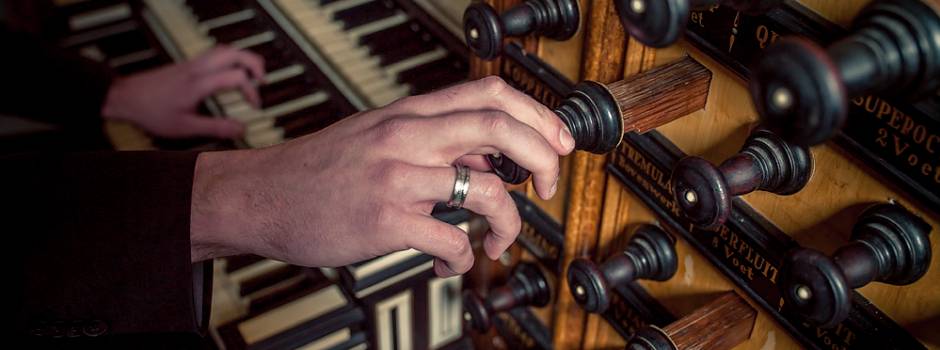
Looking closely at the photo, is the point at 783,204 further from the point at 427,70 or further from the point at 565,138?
the point at 427,70

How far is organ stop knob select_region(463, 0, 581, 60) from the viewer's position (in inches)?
42.0

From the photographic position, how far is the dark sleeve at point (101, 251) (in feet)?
3.86

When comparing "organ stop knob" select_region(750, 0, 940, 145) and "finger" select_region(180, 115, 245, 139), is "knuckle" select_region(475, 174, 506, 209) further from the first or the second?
"finger" select_region(180, 115, 245, 139)

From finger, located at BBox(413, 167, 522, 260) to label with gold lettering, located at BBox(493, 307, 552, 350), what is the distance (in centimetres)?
64

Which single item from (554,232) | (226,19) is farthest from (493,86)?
(226,19)

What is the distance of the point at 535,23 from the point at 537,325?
682mm

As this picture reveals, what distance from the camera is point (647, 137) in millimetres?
1137

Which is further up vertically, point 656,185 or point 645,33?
point 645,33

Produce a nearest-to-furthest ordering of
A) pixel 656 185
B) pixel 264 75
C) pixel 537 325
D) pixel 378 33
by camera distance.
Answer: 1. pixel 656 185
2. pixel 537 325
3. pixel 378 33
4. pixel 264 75

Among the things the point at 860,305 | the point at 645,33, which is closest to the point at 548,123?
the point at 645,33

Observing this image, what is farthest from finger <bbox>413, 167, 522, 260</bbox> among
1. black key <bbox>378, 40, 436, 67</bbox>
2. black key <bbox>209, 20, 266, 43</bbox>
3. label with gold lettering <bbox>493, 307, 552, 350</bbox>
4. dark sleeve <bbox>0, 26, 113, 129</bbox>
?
dark sleeve <bbox>0, 26, 113, 129</bbox>

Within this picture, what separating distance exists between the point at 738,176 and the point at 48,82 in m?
2.00

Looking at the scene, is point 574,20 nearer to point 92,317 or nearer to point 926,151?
point 926,151

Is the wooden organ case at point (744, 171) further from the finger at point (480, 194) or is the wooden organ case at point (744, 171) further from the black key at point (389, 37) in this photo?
the black key at point (389, 37)
